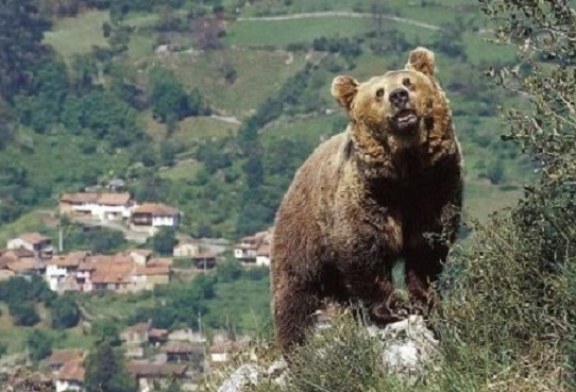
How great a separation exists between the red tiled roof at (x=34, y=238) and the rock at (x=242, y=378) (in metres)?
68.9

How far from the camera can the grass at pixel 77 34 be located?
347 ft

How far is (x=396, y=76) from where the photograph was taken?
7527 mm

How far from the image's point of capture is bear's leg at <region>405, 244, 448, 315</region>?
763cm

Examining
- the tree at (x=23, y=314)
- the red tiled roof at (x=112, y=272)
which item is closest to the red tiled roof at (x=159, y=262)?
the red tiled roof at (x=112, y=272)

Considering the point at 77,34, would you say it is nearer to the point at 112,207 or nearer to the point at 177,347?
the point at 112,207

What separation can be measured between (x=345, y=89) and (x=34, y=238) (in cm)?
7071

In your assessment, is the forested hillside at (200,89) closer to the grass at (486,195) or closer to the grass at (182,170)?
the grass at (182,170)

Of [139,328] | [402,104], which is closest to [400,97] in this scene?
[402,104]

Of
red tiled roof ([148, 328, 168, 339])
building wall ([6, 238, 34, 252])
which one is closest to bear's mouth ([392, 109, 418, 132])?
red tiled roof ([148, 328, 168, 339])

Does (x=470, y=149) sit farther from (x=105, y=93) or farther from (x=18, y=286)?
(x=105, y=93)

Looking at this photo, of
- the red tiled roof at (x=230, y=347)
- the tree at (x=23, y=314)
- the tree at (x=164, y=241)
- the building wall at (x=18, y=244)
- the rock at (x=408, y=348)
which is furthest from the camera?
the tree at (x=164, y=241)

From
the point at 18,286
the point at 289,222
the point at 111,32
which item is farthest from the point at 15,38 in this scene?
the point at 289,222

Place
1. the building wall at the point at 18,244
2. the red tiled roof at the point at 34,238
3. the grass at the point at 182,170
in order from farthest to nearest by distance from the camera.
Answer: the grass at the point at 182,170, the red tiled roof at the point at 34,238, the building wall at the point at 18,244

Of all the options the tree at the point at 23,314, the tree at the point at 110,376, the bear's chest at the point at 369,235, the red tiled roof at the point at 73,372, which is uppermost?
the bear's chest at the point at 369,235
